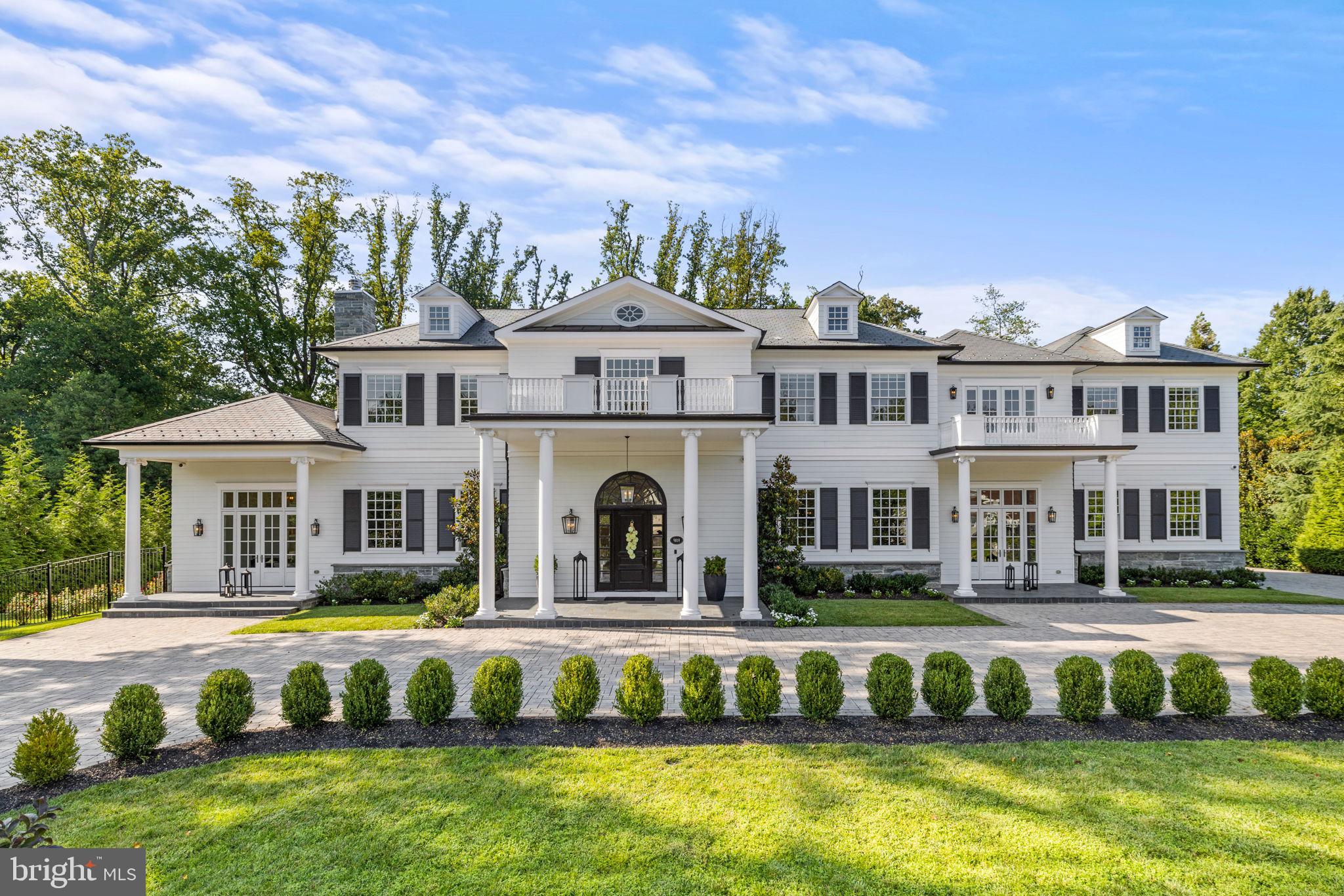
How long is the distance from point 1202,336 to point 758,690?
1521 inches

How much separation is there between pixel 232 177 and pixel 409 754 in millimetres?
29917

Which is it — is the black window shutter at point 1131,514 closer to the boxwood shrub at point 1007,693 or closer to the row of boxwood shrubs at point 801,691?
the row of boxwood shrubs at point 801,691

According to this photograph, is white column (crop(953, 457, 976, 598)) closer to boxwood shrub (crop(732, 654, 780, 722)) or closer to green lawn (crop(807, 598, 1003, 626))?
green lawn (crop(807, 598, 1003, 626))

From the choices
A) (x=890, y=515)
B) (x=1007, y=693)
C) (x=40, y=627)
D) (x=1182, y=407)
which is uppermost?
(x=1182, y=407)

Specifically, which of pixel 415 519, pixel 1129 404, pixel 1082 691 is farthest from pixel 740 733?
pixel 1129 404

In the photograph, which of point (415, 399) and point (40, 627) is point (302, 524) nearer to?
point (415, 399)

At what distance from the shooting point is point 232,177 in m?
27.0

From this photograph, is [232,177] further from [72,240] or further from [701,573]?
[701,573]

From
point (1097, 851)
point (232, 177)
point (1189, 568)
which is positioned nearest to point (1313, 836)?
point (1097, 851)

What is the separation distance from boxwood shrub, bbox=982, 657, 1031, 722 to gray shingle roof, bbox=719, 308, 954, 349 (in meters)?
11.3

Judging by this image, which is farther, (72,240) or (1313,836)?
(72,240)

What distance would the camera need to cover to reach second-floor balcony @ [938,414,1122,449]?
1686 cm

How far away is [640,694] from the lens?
23.1 feet

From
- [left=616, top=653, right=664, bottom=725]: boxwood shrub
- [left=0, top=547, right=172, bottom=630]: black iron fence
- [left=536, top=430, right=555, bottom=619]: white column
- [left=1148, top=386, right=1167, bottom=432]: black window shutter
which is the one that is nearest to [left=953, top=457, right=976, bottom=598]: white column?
[left=1148, top=386, right=1167, bottom=432]: black window shutter
